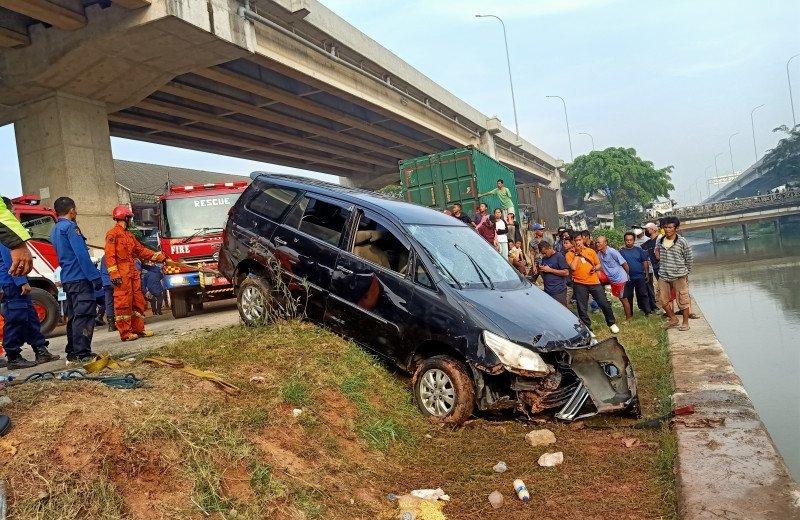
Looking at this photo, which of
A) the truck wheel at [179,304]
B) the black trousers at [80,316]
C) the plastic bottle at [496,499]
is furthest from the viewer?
the truck wheel at [179,304]

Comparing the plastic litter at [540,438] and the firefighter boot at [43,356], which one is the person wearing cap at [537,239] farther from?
the firefighter boot at [43,356]

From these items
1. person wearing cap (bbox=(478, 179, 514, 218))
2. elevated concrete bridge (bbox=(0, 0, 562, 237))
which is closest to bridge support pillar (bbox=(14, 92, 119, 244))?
elevated concrete bridge (bbox=(0, 0, 562, 237))

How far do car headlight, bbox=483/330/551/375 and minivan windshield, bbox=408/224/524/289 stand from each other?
0.66m

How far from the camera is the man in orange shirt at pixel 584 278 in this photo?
8719 mm

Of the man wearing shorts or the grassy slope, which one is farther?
the man wearing shorts

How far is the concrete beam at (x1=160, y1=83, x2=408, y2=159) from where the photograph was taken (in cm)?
1659

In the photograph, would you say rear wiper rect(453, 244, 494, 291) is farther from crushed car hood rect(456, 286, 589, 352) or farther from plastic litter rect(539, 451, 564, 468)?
plastic litter rect(539, 451, 564, 468)

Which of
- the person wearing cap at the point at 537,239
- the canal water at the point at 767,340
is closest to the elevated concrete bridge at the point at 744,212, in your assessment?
the canal water at the point at 767,340

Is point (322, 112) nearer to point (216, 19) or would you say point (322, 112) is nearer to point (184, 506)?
point (216, 19)

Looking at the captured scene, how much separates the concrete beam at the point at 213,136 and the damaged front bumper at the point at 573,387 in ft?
56.2

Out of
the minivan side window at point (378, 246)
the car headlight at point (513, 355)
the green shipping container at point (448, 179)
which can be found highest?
the green shipping container at point (448, 179)

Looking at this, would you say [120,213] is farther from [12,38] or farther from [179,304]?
[12,38]

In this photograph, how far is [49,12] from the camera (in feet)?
36.3

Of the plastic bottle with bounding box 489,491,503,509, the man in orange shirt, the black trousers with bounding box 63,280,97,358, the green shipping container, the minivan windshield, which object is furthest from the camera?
the green shipping container
